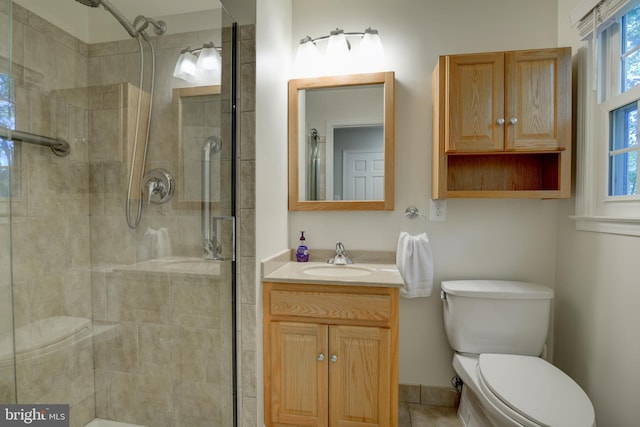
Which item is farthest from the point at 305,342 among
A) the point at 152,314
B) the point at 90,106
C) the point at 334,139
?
the point at 90,106

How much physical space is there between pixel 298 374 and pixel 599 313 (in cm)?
144

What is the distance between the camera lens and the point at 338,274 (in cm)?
167

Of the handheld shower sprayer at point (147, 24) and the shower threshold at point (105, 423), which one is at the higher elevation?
the handheld shower sprayer at point (147, 24)

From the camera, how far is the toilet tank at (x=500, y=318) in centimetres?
152

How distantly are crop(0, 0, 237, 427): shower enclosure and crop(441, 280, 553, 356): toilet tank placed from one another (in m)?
1.17

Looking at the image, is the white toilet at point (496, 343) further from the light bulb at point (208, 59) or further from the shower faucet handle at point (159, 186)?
the light bulb at point (208, 59)

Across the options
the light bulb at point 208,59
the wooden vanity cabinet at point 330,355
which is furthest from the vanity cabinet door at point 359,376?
the light bulb at point 208,59

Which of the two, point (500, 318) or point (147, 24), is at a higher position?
point (147, 24)

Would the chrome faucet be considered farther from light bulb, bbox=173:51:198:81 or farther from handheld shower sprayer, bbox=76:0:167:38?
handheld shower sprayer, bbox=76:0:167:38

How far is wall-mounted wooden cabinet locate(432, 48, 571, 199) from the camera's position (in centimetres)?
152

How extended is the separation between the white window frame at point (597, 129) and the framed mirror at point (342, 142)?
937 mm

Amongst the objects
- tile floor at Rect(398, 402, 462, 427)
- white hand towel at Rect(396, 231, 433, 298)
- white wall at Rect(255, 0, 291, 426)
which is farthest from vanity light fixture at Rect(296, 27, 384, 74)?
tile floor at Rect(398, 402, 462, 427)

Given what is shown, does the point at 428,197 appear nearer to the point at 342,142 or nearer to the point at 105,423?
the point at 342,142

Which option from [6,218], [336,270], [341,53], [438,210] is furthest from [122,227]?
[438,210]
